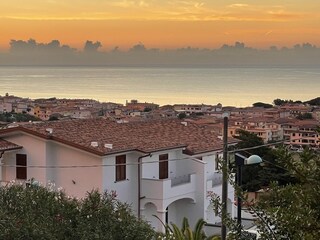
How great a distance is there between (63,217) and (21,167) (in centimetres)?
1124

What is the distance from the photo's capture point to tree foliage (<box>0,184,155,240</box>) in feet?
33.1

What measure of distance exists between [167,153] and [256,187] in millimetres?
12711

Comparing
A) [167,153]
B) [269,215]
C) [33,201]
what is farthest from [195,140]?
[269,215]

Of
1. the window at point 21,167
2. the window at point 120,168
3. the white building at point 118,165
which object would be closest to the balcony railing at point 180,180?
the white building at point 118,165

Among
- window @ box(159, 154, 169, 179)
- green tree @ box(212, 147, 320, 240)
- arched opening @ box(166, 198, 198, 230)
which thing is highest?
green tree @ box(212, 147, 320, 240)

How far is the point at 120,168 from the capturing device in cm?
2100

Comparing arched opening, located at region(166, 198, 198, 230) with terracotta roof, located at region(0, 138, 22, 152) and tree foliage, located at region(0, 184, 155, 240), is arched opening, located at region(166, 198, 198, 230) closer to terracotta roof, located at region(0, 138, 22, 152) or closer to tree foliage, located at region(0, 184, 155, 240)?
terracotta roof, located at region(0, 138, 22, 152)

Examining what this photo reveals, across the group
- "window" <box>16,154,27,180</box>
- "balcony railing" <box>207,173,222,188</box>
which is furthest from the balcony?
"window" <box>16,154,27,180</box>

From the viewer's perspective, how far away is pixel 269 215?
493cm

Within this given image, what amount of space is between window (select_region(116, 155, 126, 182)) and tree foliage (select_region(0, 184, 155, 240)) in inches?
373

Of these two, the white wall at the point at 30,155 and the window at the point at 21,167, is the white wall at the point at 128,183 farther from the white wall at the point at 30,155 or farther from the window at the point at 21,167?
the window at the point at 21,167

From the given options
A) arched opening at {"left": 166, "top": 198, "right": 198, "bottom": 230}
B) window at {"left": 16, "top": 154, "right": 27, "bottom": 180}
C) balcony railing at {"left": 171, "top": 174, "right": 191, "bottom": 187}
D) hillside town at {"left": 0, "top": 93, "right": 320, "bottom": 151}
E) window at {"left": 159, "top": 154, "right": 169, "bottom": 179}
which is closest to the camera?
window at {"left": 16, "top": 154, "right": 27, "bottom": 180}

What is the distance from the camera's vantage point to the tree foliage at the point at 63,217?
10.1 m

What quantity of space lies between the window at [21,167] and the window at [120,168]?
3222 mm
